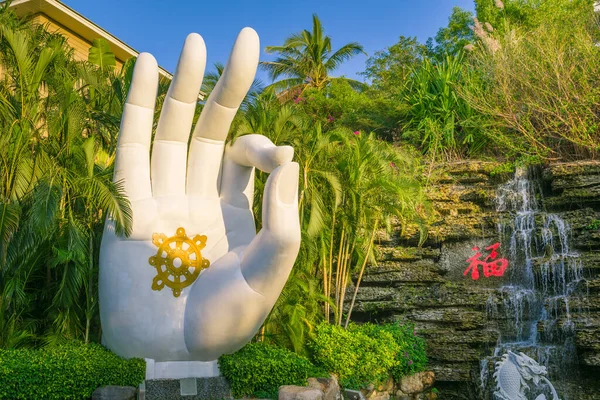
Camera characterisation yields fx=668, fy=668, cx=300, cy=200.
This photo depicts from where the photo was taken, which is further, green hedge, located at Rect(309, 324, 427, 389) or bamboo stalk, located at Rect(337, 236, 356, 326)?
bamboo stalk, located at Rect(337, 236, 356, 326)


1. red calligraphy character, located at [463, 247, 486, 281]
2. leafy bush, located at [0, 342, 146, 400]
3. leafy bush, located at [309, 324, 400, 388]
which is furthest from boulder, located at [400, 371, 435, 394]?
leafy bush, located at [0, 342, 146, 400]

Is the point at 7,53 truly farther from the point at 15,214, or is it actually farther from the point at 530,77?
the point at 530,77

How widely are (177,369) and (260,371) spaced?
95 cm

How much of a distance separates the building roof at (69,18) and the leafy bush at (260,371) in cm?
819

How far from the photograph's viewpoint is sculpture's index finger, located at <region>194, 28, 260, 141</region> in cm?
690

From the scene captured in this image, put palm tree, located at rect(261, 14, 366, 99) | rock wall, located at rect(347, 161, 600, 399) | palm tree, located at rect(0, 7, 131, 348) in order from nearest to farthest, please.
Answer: palm tree, located at rect(0, 7, 131, 348) < rock wall, located at rect(347, 161, 600, 399) < palm tree, located at rect(261, 14, 366, 99)

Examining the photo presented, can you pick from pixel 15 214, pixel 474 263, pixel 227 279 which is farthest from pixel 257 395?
pixel 474 263

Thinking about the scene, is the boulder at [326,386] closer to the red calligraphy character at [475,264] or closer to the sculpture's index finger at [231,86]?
the sculpture's index finger at [231,86]

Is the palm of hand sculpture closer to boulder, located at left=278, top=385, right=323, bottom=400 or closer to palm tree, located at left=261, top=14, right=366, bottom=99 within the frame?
boulder, located at left=278, top=385, right=323, bottom=400

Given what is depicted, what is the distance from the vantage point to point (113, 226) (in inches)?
292

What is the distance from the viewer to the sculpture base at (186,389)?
23.4 feet

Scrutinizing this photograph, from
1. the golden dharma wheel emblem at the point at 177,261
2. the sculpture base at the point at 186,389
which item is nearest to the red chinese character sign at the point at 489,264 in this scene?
the sculpture base at the point at 186,389

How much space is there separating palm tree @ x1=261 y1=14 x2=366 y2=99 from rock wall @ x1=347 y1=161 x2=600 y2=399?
728 cm

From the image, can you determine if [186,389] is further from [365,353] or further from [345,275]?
[345,275]
